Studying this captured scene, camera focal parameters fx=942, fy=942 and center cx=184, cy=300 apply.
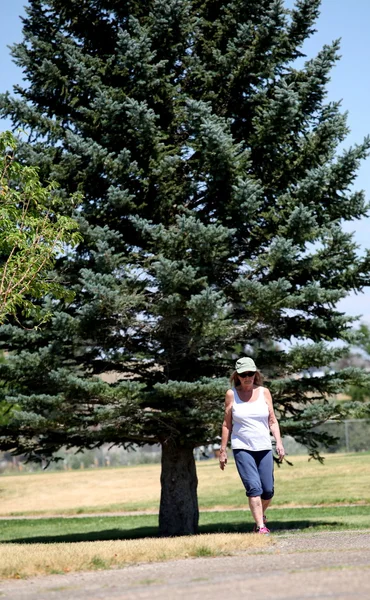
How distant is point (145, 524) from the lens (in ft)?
70.4

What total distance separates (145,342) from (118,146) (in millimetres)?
3299

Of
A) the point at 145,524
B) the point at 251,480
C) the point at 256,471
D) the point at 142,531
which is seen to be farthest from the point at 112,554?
the point at 145,524

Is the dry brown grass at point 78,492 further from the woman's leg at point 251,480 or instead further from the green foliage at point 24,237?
the woman's leg at point 251,480

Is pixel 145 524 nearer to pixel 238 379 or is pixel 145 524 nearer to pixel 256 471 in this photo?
pixel 256 471

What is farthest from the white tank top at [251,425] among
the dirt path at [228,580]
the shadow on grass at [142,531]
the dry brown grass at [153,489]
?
the dry brown grass at [153,489]

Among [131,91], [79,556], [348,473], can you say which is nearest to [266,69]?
[131,91]

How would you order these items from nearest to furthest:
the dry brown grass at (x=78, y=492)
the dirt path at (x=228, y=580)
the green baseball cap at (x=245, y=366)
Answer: the dirt path at (x=228, y=580), the green baseball cap at (x=245, y=366), the dry brown grass at (x=78, y=492)

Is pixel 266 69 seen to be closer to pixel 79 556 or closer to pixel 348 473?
pixel 79 556

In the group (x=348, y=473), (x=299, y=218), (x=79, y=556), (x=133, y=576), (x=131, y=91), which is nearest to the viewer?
(x=133, y=576)

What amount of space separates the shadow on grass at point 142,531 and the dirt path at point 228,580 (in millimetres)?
8779

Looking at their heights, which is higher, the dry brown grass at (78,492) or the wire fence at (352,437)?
the wire fence at (352,437)

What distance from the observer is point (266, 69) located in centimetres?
1573

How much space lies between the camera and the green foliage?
38.4 feet

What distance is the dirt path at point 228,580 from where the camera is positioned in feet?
17.7
